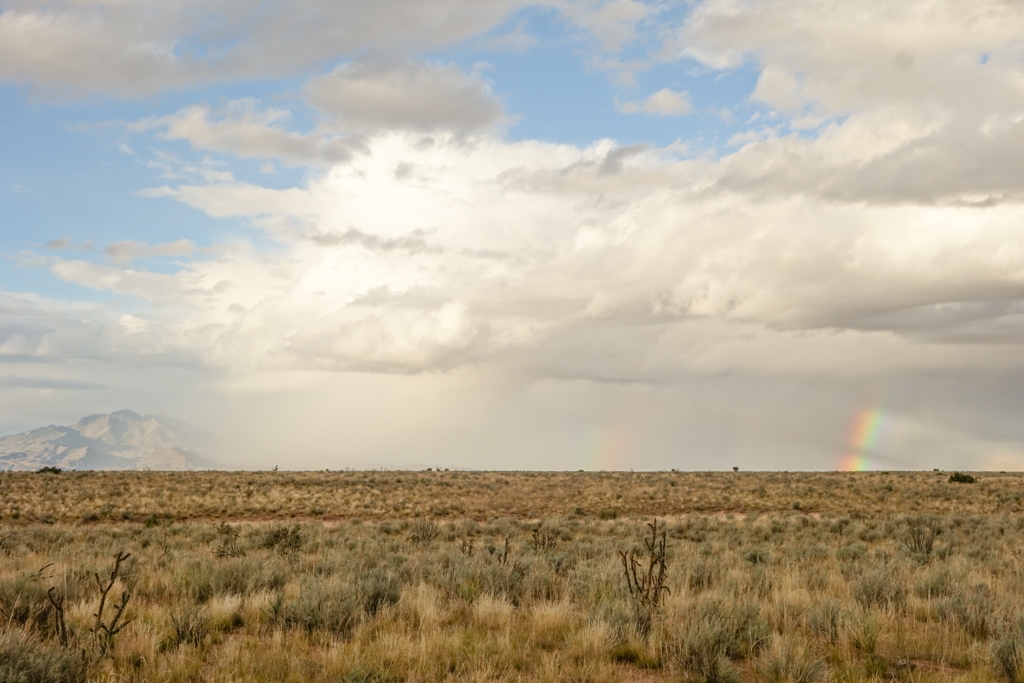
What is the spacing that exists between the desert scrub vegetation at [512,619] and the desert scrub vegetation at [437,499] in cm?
1749

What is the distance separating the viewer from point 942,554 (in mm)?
15680

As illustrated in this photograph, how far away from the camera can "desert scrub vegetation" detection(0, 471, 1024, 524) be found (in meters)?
31.8

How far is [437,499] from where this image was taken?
3850 cm

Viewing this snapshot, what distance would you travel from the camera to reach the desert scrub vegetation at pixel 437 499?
31.8m

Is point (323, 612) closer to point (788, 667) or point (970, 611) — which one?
point (788, 667)

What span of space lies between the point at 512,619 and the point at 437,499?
100ft

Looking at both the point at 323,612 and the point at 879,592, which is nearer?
the point at 323,612

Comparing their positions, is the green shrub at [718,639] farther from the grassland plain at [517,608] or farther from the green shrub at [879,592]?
the green shrub at [879,592]

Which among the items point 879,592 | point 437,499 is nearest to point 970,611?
point 879,592

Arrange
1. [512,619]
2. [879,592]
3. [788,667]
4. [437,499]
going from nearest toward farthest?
[788,667] → [512,619] → [879,592] → [437,499]

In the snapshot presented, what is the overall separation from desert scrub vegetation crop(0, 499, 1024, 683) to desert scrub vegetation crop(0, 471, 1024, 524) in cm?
1749

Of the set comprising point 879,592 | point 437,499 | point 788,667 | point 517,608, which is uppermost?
point 788,667

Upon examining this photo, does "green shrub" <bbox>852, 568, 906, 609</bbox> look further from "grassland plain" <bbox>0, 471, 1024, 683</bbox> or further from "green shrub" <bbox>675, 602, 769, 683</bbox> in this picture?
"green shrub" <bbox>675, 602, 769, 683</bbox>

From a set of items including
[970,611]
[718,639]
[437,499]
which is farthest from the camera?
[437,499]
